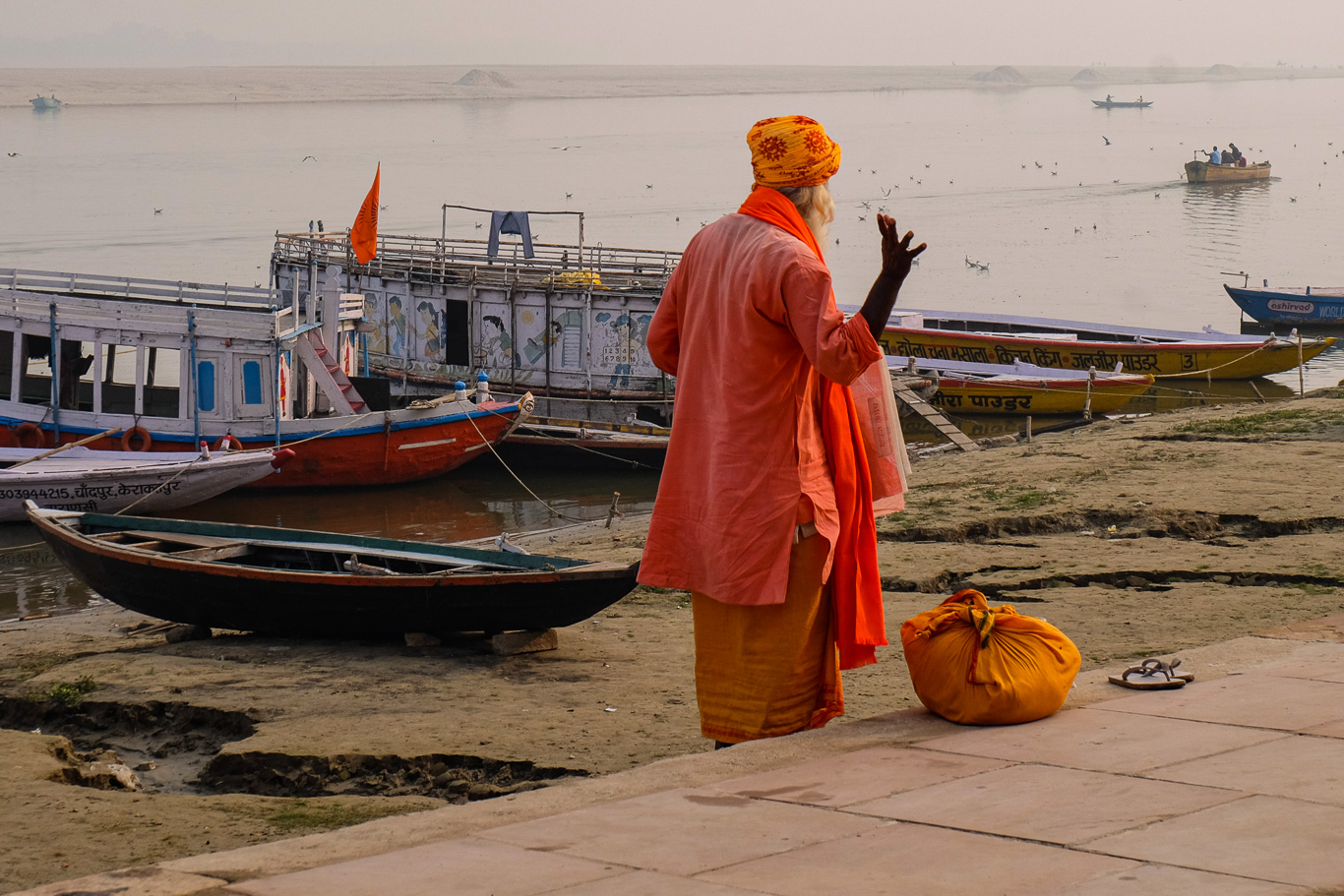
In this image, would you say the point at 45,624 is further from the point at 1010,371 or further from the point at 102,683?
the point at 1010,371

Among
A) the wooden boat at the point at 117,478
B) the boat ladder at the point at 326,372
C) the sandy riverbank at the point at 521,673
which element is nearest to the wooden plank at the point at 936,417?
the sandy riverbank at the point at 521,673

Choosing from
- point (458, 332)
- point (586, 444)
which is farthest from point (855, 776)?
point (458, 332)

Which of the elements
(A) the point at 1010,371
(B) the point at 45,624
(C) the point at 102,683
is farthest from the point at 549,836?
(A) the point at 1010,371

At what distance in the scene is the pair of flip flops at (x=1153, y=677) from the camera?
4.30 metres

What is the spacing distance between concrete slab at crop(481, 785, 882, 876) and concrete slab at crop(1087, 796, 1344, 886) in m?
0.61

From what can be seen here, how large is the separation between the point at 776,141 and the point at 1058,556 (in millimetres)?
5757

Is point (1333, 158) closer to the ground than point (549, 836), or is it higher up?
higher up

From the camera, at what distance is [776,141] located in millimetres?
3977

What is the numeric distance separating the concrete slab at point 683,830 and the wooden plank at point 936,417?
43.7 feet

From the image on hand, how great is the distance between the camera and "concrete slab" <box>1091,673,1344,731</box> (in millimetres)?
3789

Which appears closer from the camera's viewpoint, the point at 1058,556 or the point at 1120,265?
the point at 1058,556

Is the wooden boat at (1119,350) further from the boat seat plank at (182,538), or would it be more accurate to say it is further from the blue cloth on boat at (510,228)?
the boat seat plank at (182,538)

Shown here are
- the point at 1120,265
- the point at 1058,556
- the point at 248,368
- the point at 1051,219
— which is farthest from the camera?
the point at 1051,219

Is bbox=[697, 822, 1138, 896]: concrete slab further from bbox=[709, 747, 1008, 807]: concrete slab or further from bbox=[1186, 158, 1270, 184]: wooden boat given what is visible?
bbox=[1186, 158, 1270, 184]: wooden boat
